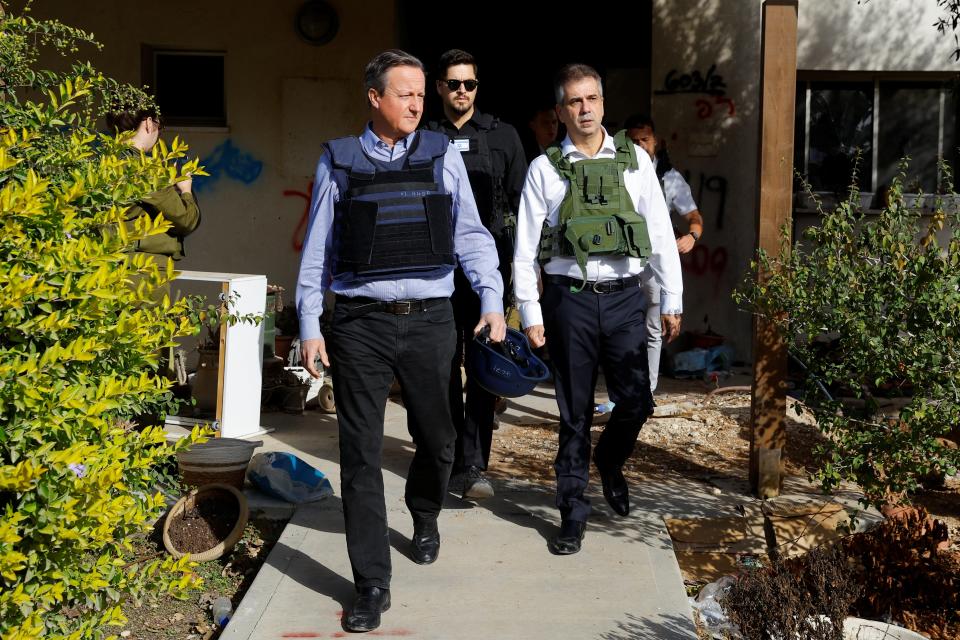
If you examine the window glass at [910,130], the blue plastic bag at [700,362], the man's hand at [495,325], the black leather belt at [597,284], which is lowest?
the blue plastic bag at [700,362]

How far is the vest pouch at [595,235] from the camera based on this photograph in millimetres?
4527

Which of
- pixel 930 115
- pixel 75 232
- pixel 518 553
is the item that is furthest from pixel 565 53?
pixel 75 232

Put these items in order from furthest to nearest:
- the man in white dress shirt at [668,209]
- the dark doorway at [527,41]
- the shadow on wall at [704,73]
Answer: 1. the dark doorway at [527,41]
2. the shadow on wall at [704,73]
3. the man in white dress shirt at [668,209]

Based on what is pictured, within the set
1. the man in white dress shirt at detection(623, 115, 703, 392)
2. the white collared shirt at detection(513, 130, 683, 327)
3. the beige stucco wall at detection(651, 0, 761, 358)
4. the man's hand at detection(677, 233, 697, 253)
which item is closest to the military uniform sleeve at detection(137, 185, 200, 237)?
the white collared shirt at detection(513, 130, 683, 327)

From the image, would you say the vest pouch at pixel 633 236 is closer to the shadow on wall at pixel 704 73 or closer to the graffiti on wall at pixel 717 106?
the shadow on wall at pixel 704 73

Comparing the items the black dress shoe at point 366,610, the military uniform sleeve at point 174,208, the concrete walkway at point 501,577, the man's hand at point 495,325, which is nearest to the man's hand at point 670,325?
the concrete walkway at point 501,577

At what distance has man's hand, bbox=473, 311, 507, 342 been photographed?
4.16 m

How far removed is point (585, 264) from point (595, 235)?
13cm

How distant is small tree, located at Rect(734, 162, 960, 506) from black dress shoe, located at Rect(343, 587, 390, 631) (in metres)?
1.73

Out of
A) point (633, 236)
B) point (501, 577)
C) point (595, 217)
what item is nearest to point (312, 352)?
point (501, 577)

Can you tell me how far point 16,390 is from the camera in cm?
266

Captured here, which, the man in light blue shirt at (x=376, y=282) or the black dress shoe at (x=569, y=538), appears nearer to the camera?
the man in light blue shirt at (x=376, y=282)

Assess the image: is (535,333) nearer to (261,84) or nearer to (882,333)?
(882,333)

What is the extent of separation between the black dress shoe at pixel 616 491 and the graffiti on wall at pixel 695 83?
543 cm
